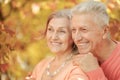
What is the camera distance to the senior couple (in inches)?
99.0

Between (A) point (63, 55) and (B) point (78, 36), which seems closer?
(B) point (78, 36)

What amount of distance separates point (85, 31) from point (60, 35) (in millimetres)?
176

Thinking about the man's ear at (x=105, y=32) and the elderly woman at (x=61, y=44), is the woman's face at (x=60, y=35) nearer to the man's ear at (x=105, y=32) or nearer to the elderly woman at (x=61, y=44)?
the elderly woman at (x=61, y=44)

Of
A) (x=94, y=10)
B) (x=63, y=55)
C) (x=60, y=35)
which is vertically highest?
(x=94, y=10)

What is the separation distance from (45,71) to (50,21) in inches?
11.9

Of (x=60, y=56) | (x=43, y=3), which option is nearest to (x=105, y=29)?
(x=60, y=56)

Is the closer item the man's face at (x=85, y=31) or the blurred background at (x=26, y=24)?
the man's face at (x=85, y=31)

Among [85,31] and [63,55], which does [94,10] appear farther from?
[63,55]

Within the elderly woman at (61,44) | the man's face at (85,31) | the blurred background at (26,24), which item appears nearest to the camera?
the man's face at (85,31)

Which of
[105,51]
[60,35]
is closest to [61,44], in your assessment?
[60,35]

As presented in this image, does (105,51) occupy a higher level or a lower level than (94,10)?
lower

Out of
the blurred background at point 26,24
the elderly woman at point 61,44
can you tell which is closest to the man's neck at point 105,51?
the elderly woman at point 61,44

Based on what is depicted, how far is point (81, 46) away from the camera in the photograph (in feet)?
8.31

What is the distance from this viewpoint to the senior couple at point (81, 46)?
2514 millimetres
